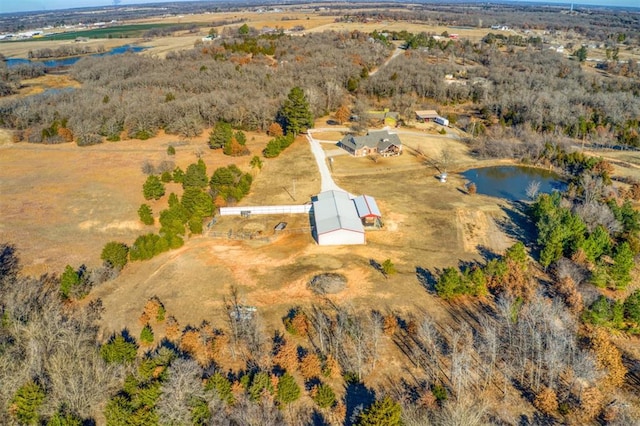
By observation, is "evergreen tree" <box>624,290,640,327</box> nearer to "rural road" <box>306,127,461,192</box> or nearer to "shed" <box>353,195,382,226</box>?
"shed" <box>353,195,382,226</box>

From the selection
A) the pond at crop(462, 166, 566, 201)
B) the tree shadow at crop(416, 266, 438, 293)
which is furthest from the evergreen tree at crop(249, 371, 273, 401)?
the pond at crop(462, 166, 566, 201)

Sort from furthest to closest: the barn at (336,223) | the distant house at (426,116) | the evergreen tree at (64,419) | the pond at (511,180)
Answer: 1. the distant house at (426,116)
2. the pond at (511,180)
3. the barn at (336,223)
4. the evergreen tree at (64,419)

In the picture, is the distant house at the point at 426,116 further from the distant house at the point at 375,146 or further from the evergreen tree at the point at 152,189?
the evergreen tree at the point at 152,189

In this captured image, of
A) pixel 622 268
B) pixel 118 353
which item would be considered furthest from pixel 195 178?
pixel 622 268

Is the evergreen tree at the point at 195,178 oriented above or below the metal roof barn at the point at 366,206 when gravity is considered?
above

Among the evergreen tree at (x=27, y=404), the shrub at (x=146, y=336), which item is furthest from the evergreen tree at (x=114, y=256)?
the evergreen tree at (x=27, y=404)

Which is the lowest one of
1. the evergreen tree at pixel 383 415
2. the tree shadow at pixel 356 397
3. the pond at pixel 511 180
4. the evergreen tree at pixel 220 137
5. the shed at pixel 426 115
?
the tree shadow at pixel 356 397
